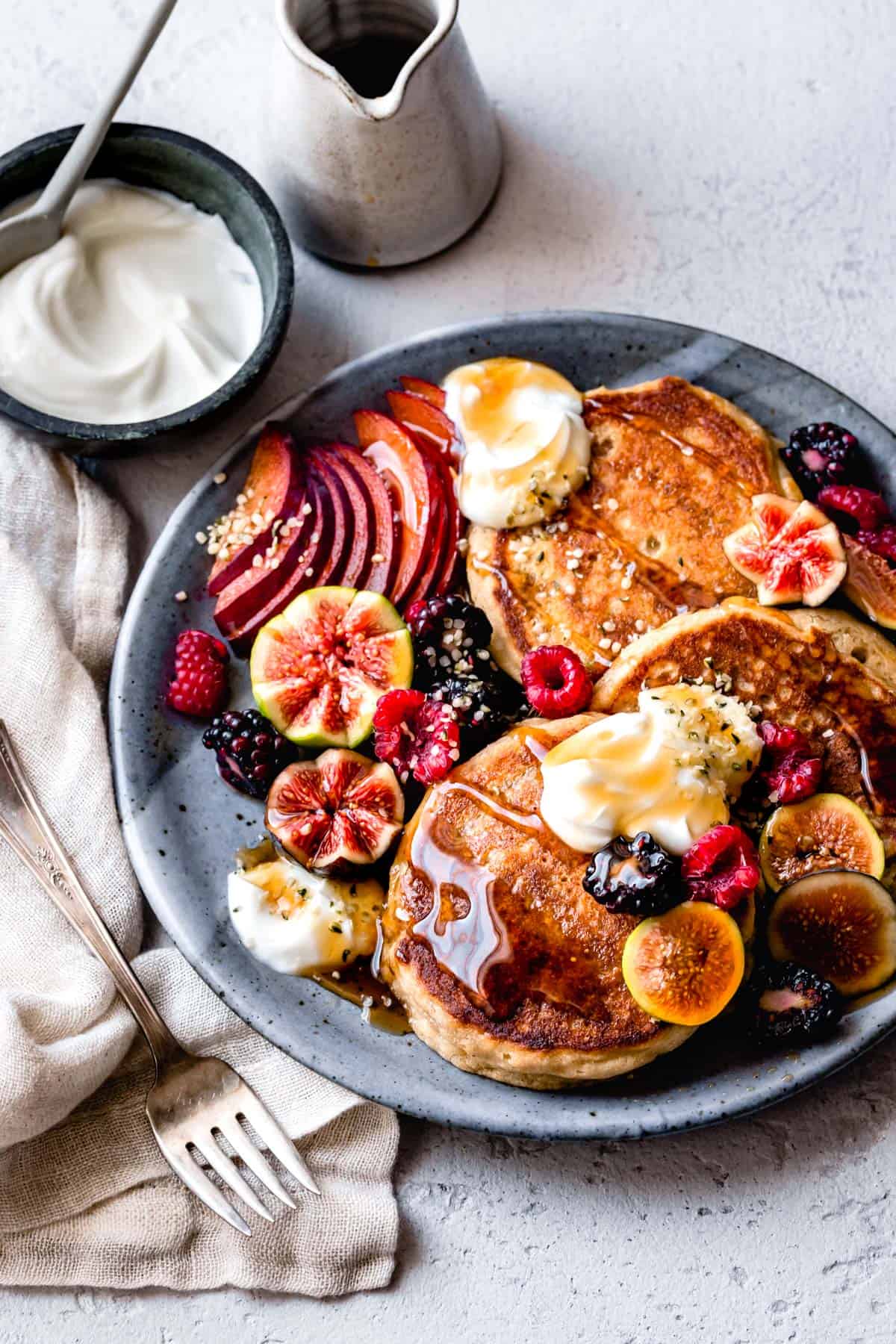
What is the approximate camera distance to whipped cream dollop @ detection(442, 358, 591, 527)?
3.10 m

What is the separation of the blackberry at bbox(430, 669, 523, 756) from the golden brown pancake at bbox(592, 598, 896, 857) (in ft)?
0.78

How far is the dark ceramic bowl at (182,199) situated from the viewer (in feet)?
10.4

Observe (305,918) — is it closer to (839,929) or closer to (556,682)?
(556,682)

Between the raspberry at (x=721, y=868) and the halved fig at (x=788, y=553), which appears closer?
the raspberry at (x=721, y=868)

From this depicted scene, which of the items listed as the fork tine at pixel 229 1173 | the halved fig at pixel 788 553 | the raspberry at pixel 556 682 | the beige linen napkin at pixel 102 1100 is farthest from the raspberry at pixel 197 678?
the halved fig at pixel 788 553

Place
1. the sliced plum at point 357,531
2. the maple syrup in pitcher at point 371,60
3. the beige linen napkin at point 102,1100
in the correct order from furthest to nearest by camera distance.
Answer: the maple syrup in pitcher at point 371,60 → the sliced plum at point 357,531 → the beige linen napkin at point 102,1100

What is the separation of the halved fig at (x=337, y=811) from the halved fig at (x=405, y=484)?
0.45 meters

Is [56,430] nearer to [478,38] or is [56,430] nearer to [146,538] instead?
[146,538]

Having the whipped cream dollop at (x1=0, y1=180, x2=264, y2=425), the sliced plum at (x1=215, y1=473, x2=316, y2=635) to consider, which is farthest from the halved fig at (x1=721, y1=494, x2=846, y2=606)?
the whipped cream dollop at (x1=0, y1=180, x2=264, y2=425)

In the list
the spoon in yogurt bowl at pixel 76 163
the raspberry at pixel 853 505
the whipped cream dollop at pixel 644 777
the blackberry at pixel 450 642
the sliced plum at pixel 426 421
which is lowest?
the whipped cream dollop at pixel 644 777

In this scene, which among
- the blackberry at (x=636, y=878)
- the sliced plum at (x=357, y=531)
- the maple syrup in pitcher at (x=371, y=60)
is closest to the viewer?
the blackberry at (x=636, y=878)

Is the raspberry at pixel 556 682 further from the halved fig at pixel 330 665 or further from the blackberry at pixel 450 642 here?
the halved fig at pixel 330 665

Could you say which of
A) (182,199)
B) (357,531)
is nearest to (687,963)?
(357,531)

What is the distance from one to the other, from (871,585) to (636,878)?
Answer: 37.5 inches
